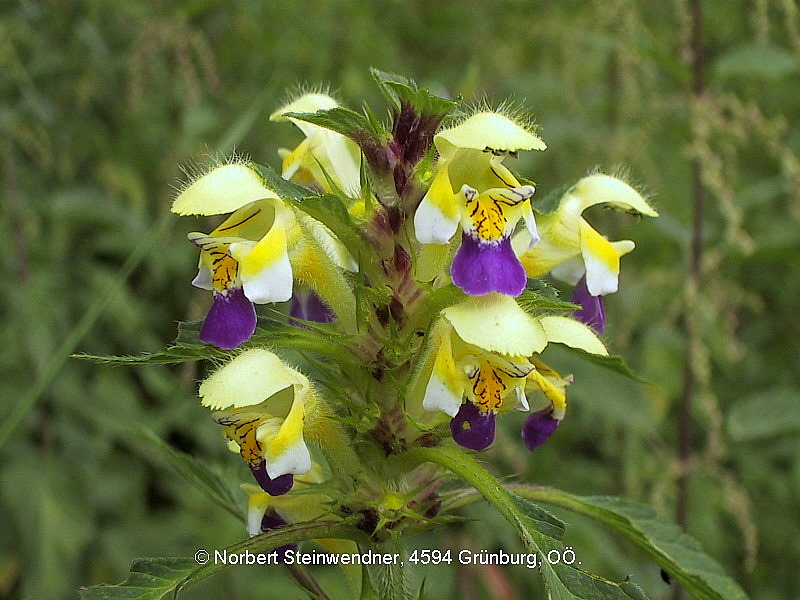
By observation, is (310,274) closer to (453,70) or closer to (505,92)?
(505,92)

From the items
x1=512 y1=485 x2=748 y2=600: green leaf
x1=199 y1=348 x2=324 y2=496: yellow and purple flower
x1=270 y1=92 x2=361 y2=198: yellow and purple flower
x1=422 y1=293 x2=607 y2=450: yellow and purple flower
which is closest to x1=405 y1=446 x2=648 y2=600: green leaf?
x1=422 y1=293 x2=607 y2=450: yellow and purple flower

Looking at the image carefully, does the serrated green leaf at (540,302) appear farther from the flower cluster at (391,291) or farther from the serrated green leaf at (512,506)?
the serrated green leaf at (512,506)

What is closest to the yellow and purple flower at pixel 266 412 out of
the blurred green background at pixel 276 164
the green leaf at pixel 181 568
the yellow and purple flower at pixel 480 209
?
the green leaf at pixel 181 568

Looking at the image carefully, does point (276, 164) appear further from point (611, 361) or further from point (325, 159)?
point (611, 361)

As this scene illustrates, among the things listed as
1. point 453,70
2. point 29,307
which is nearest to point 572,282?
point 29,307

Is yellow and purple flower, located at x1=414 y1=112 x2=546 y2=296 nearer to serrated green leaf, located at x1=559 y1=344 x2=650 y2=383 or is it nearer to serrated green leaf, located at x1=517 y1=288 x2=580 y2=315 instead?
serrated green leaf, located at x1=517 y1=288 x2=580 y2=315

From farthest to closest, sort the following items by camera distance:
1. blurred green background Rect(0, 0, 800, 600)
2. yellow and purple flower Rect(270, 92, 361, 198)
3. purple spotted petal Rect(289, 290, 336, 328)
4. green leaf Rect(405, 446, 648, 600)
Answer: blurred green background Rect(0, 0, 800, 600) → purple spotted petal Rect(289, 290, 336, 328) → yellow and purple flower Rect(270, 92, 361, 198) → green leaf Rect(405, 446, 648, 600)
